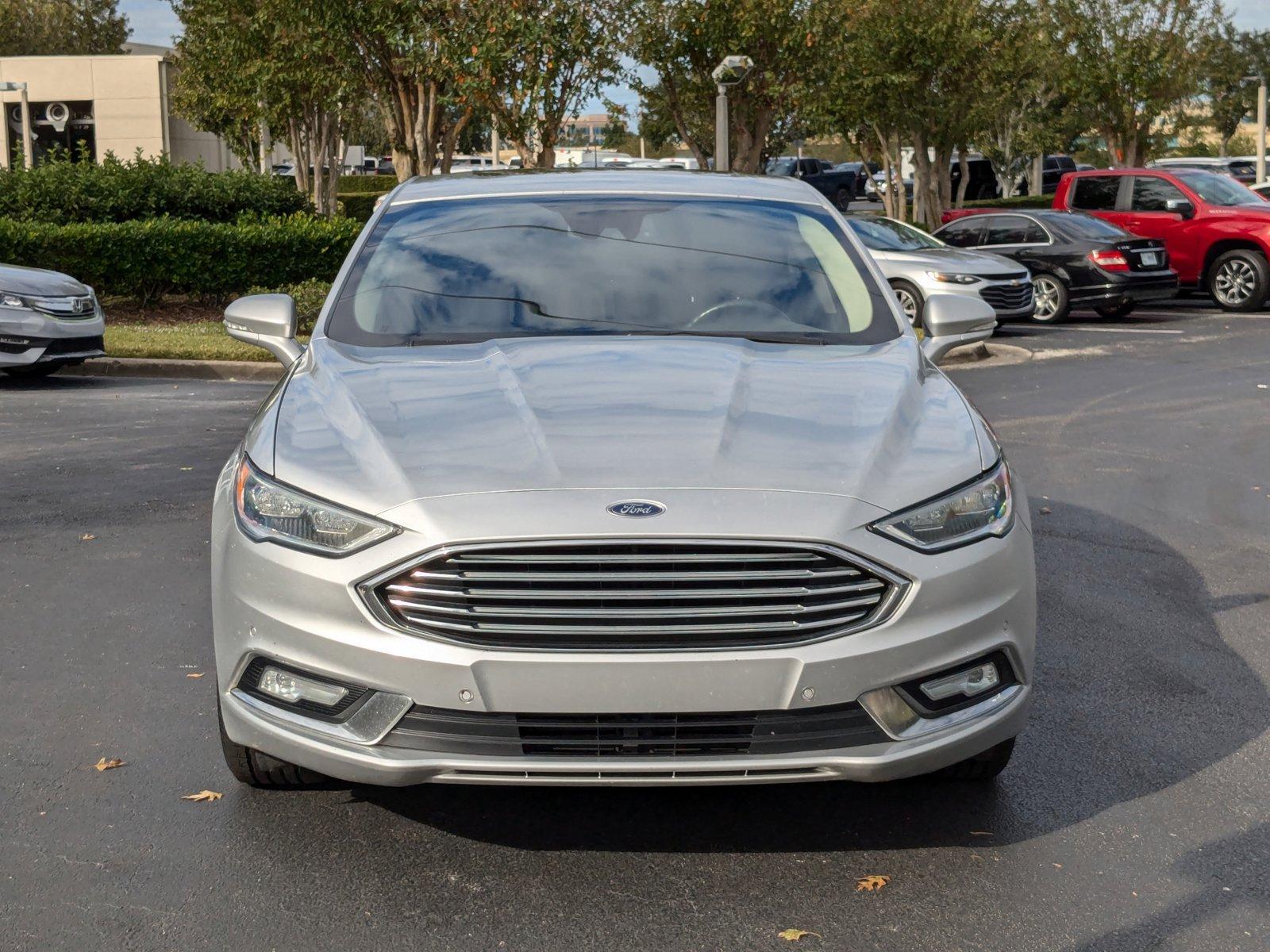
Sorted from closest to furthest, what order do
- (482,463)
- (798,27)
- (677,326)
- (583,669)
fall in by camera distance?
(583,669) < (482,463) < (677,326) < (798,27)

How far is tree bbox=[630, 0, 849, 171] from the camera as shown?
30.6m

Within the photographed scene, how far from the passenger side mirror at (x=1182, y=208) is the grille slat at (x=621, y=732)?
64.7 ft

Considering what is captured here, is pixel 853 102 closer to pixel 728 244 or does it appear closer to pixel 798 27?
pixel 798 27

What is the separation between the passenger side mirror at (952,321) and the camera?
539 cm

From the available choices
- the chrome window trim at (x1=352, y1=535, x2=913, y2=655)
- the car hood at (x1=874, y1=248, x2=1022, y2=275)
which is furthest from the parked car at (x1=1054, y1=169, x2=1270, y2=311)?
the chrome window trim at (x1=352, y1=535, x2=913, y2=655)

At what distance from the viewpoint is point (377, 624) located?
3.53 meters

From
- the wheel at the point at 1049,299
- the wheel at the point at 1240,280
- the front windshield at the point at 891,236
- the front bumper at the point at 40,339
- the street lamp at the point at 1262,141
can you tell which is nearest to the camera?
the front bumper at the point at 40,339

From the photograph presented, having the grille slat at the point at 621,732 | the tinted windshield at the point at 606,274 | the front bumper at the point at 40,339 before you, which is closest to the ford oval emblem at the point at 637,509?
the grille slat at the point at 621,732

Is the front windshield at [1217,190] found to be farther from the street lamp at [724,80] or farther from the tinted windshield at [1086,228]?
the street lamp at [724,80]

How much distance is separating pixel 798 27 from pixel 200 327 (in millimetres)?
16453

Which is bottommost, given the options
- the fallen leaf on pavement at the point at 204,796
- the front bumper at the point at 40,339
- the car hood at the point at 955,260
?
the front bumper at the point at 40,339

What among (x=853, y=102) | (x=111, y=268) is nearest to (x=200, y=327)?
(x=111, y=268)

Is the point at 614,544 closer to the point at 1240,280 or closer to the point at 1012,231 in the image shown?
the point at 1012,231

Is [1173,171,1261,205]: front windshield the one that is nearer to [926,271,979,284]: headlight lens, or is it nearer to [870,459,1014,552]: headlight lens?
[926,271,979,284]: headlight lens
